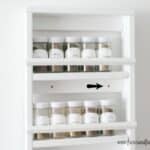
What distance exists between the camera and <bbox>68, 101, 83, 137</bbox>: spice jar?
35.0 inches

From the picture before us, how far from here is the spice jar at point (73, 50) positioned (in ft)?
2.95

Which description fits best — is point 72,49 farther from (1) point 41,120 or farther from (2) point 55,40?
(1) point 41,120

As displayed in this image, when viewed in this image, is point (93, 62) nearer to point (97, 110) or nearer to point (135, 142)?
point (97, 110)

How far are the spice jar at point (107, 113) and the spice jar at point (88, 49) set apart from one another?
0.34 feet

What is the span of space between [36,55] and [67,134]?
0.24 meters

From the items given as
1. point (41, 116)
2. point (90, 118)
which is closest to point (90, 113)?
point (90, 118)

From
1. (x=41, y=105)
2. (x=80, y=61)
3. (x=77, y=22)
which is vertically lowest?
(x=41, y=105)

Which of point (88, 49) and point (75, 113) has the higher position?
point (88, 49)

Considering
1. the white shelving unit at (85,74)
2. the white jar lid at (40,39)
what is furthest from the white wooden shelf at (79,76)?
the white jar lid at (40,39)

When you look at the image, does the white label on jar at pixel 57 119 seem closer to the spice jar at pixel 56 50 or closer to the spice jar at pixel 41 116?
the spice jar at pixel 41 116

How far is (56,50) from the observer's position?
0.89 meters

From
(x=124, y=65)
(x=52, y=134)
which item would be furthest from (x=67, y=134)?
(x=124, y=65)

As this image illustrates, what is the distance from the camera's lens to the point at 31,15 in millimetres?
867

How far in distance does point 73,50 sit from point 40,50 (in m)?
0.09
